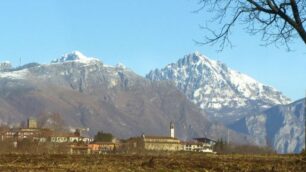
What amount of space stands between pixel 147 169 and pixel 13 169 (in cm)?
414

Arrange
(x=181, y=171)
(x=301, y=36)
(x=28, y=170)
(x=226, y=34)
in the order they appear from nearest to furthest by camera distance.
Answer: (x=28, y=170), (x=181, y=171), (x=301, y=36), (x=226, y=34)

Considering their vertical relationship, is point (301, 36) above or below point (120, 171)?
above

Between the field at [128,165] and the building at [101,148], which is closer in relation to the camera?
the field at [128,165]

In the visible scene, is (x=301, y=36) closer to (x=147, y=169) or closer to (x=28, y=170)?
(x=147, y=169)

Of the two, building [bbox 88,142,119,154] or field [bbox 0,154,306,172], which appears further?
building [bbox 88,142,119,154]

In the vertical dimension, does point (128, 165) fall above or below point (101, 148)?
below

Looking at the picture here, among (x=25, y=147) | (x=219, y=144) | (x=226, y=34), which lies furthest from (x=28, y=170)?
(x=219, y=144)

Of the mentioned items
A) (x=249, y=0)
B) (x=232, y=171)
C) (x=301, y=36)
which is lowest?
(x=232, y=171)

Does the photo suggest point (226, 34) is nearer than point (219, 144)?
Yes

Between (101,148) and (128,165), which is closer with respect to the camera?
(128,165)

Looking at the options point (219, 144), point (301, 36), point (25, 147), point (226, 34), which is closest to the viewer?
point (301, 36)

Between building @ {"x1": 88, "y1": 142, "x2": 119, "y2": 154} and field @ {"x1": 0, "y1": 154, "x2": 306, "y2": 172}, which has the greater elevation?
building @ {"x1": 88, "y1": 142, "x2": 119, "y2": 154}

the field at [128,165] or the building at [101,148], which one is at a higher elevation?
the building at [101,148]

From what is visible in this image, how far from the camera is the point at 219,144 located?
183125 millimetres
